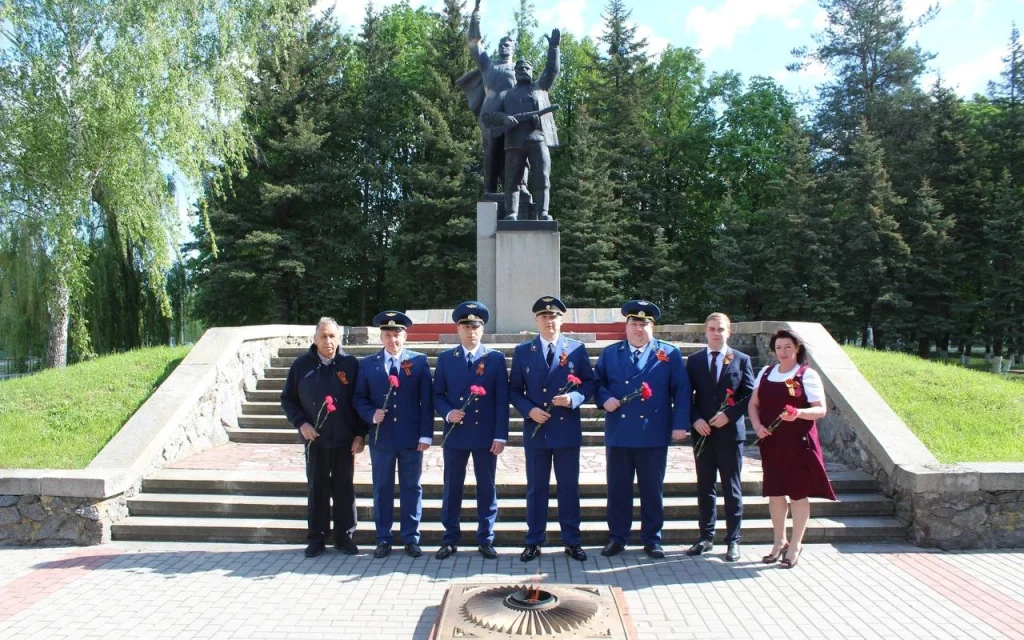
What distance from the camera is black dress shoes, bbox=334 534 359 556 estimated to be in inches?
214

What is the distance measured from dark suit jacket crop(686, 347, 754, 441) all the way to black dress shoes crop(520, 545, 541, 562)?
56.6 inches

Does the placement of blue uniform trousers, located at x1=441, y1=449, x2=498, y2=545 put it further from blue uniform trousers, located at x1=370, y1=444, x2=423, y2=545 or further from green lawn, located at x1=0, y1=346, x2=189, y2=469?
green lawn, located at x1=0, y1=346, x2=189, y2=469

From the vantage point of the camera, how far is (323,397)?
5410mm

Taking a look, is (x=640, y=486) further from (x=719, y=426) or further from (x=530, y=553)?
(x=530, y=553)

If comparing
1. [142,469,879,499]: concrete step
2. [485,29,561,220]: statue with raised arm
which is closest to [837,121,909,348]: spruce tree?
[485,29,561,220]: statue with raised arm

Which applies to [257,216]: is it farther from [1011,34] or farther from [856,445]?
[1011,34]

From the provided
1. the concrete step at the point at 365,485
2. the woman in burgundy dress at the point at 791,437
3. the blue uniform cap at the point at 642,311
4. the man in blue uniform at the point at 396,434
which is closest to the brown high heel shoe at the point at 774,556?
the woman in burgundy dress at the point at 791,437

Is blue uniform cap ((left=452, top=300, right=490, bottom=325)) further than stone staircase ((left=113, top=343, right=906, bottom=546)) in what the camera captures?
No

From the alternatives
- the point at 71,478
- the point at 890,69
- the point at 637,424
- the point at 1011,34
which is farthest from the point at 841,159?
the point at 71,478

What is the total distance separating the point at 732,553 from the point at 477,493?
185 centimetres

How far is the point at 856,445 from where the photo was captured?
6762 mm

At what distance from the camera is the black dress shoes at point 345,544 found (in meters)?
5.43

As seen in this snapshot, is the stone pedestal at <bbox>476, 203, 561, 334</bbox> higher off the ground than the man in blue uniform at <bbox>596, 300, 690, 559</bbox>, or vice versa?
the stone pedestal at <bbox>476, 203, 561, 334</bbox>

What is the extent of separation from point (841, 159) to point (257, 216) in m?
22.6
